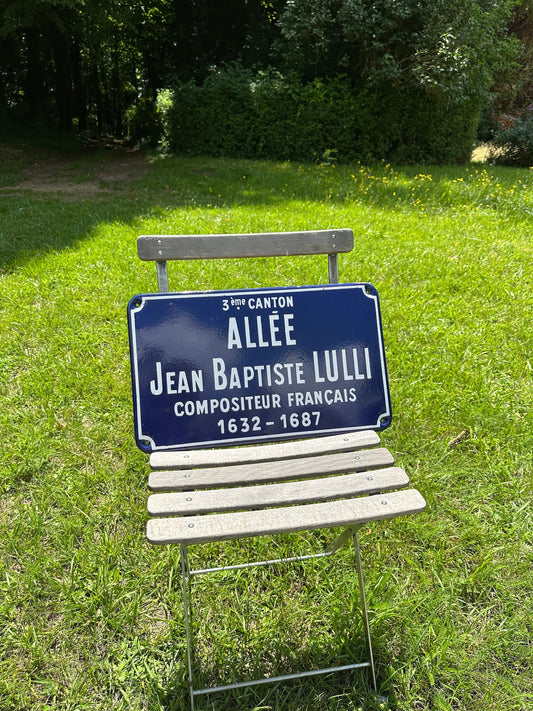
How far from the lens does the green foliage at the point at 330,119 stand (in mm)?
11539

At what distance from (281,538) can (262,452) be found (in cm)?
60

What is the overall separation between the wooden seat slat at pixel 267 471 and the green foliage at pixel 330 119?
10.9 meters

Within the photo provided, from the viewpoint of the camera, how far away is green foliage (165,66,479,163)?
37.9 ft

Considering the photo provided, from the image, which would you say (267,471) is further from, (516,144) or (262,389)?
(516,144)

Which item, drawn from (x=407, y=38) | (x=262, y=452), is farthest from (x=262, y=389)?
(x=407, y=38)

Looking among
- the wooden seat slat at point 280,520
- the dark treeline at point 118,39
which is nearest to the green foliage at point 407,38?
the dark treeline at point 118,39

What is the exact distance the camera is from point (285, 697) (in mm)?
1621

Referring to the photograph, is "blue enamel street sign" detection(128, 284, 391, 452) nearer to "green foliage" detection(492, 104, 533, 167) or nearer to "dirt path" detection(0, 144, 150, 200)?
"dirt path" detection(0, 144, 150, 200)

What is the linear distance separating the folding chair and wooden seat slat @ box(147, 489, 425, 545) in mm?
47

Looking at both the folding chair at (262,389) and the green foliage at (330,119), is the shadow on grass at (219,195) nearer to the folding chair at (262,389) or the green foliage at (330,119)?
the green foliage at (330,119)

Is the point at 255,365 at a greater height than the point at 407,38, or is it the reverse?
the point at 407,38

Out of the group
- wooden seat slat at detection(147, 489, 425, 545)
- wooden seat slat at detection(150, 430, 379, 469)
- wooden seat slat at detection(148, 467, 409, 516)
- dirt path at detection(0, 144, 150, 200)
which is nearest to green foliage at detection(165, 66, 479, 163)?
dirt path at detection(0, 144, 150, 200)

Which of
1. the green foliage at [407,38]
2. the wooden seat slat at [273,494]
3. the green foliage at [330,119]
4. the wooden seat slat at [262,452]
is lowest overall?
the wooden seat slat at [262,452]

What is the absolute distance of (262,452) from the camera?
5.83 ft
